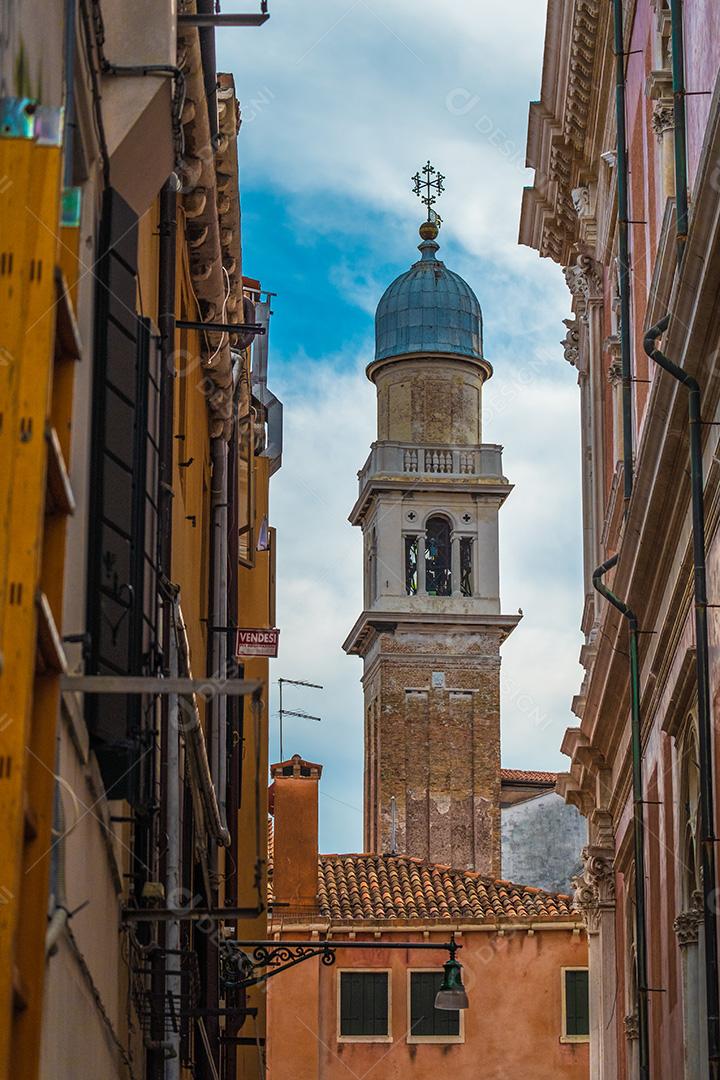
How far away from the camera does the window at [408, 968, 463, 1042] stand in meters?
34.8

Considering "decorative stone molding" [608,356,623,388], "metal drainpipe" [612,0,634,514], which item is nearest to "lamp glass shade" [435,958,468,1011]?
"metal drainpipe" [612,0,634,514]

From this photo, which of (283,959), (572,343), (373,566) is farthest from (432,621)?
(283,959)

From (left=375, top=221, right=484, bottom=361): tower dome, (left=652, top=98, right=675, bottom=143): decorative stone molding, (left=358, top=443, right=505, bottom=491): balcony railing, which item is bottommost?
(left=652, top=98, right=675, bottom=143): decorative stone molding

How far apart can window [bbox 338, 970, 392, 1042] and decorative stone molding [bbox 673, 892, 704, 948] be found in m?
18.9

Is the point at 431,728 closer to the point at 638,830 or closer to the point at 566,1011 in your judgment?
the point at 566,1011

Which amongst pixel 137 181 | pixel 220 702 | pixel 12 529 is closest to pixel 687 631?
pixel 220 702

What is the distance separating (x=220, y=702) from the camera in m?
16.8

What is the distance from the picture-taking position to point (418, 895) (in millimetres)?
36562

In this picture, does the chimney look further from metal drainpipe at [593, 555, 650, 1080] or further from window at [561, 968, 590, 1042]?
metal drainpipe at [593, 555, 650, 1080]

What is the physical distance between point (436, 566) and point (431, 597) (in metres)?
1.30

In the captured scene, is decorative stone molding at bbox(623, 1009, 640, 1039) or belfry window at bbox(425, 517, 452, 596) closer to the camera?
decorative stone molding at bbox(623, 1009, 640, 1039)

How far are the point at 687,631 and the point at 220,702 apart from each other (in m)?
3.82

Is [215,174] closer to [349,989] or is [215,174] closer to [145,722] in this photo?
[145,722]

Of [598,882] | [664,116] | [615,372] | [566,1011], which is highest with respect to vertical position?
[664,116]
